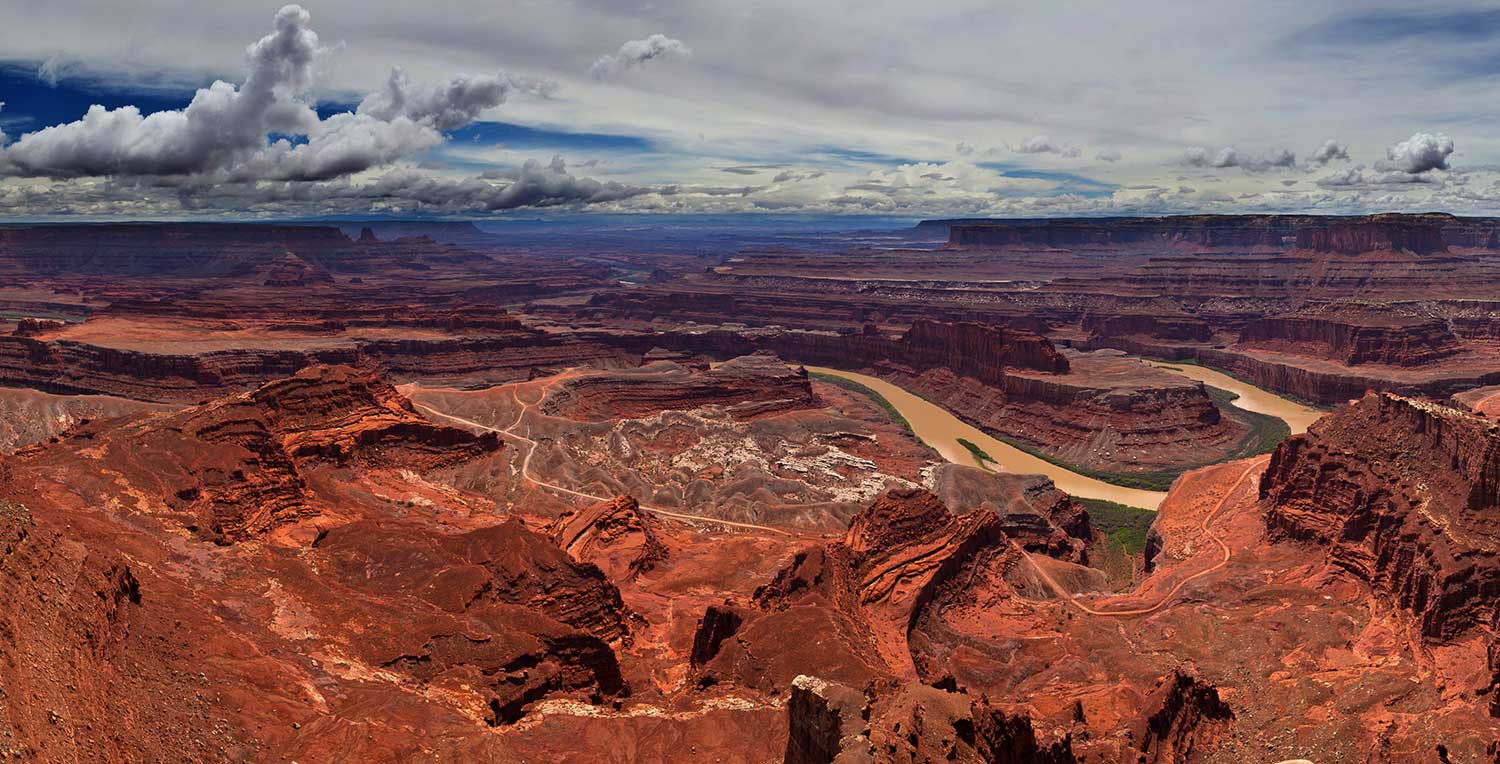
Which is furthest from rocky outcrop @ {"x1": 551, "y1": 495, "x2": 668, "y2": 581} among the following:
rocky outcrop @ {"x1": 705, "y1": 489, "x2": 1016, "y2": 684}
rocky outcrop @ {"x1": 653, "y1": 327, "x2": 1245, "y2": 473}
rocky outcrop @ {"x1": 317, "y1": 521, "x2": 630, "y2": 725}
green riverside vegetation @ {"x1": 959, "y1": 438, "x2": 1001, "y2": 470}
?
rocky outcrop @ {"x1": 653, "y1": 327, "x2": 1245, "y2": 473}

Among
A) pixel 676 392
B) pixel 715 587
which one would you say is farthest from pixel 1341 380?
pixel 715 587

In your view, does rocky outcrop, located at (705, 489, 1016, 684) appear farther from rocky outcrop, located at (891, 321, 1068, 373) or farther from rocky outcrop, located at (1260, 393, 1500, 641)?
rocky outcrop, located at (891, 321, 1068, 373)

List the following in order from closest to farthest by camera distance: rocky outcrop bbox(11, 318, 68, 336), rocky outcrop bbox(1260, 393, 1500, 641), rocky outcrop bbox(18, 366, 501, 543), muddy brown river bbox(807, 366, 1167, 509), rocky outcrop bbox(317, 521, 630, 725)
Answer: rocky outcrop bbox(317, 521, 630, 725) → rocky outcrop bbox(1260, 393, 1500, 641) → rocky outcrop bbox(18, 366, 501, 543) → muddy brown river bbox(807, 366, 1167, 509) → rocky outcrop bbox(11, 318, 68, 336)

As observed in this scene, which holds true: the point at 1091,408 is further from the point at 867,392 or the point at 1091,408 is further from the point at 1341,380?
the point at 1341,380

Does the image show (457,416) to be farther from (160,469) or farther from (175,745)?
(175,745)

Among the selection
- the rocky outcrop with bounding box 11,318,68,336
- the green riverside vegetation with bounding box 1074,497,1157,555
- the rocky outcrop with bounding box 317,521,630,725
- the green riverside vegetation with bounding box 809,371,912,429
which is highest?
the rocky outcrop with bounding box 11,318,68,336
